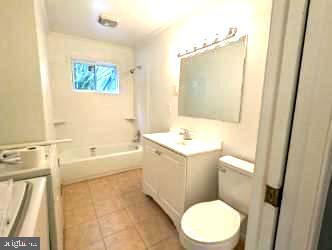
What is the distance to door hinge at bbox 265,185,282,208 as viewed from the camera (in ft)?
1.83

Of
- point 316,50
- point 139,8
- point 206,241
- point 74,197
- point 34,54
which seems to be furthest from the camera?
point 74,197

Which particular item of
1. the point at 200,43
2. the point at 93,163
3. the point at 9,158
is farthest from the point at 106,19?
the point at 93,163

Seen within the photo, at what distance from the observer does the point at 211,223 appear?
1251mm

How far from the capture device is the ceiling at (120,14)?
6.33 ft

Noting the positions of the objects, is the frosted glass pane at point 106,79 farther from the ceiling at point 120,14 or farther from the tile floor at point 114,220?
the tile floor at point 114,220

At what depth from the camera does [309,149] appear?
0.48 metres

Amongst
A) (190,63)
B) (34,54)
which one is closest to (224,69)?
(190,63)

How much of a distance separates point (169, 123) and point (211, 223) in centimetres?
156

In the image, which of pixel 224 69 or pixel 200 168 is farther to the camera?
pixel 224 69

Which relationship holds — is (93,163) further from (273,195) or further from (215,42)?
(273,195)

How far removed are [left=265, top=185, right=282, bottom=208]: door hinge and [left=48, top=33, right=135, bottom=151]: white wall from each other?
3261 millimetres

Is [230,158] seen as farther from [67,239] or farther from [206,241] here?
[67,239]

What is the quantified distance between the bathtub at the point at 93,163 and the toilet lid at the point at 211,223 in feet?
6.19

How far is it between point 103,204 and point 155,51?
2366mm
